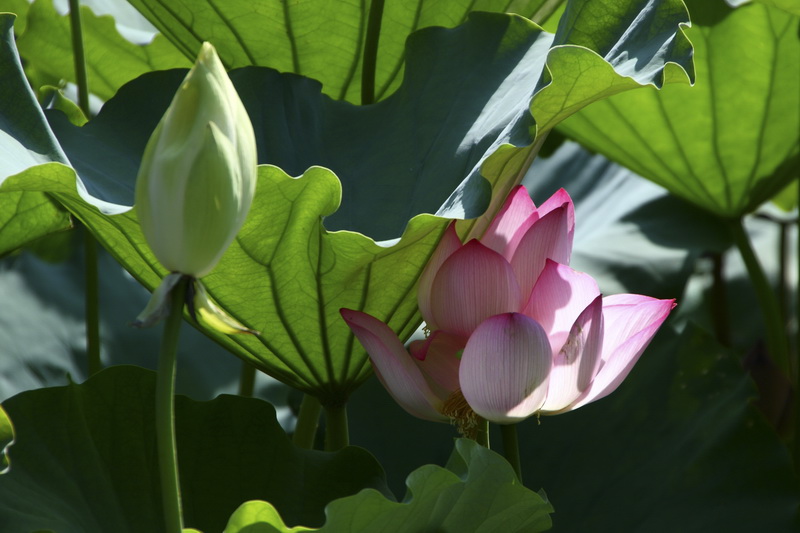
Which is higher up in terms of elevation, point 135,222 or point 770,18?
point 770,18

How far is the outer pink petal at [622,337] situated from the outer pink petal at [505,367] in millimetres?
49

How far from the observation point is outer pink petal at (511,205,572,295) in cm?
Answer: 56

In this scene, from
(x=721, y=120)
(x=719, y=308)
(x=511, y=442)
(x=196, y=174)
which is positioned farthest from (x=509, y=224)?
(x=719, y=308)

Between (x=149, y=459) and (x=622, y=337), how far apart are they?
1.08ft

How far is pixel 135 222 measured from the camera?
551 millimetres

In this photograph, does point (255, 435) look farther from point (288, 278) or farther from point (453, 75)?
point (453, 75)

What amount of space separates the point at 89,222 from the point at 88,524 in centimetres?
19

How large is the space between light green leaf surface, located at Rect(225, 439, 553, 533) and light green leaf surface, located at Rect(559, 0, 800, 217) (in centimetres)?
64

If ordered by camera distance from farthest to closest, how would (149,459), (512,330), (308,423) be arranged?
1. (308,423)
2. (149,459)
3. (512,330)

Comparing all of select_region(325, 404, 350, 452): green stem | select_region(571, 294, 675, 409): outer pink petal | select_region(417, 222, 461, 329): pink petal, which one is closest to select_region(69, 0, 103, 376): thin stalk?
select_region(325, 404, 350, 452): green stem

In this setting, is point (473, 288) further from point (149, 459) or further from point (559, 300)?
point (149, 459)

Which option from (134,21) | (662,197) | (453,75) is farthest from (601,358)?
(134,21)

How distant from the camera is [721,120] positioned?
1.10 m

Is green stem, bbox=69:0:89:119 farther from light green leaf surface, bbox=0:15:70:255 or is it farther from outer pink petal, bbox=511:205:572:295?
outer pink petal, bbox=511:205:572:295
